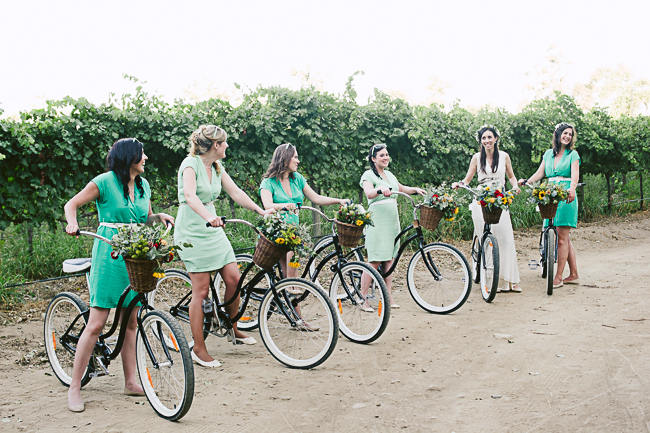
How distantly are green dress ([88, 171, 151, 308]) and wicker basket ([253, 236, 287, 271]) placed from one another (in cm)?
105

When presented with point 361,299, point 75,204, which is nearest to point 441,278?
point 361,299

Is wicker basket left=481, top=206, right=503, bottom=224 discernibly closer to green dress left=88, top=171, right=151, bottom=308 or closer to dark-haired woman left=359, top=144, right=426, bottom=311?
dark-haired woman left=359, top=144, right=426, bottom=311

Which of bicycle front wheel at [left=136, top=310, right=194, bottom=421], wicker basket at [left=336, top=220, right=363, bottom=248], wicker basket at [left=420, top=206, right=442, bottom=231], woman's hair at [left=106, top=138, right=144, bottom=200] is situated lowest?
bicycle front wheel at [left=136, top=310, right=194, bottom=421]

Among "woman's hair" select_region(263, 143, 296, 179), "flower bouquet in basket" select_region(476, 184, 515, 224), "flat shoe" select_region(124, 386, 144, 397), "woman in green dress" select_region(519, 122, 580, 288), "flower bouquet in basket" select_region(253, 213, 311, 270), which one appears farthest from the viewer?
"woman in green dress" select_region(519, 122, 580, 288)

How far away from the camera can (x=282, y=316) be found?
5.06 metres

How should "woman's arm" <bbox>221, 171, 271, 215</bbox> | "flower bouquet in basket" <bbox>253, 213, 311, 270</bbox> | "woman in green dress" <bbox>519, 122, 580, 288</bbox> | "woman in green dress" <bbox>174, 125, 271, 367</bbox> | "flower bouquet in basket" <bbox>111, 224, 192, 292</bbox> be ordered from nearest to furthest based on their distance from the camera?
"flower bouquet in basket" <bbox>111, 224, 192, 292</bbox> < "flower bouquet in basket" <bbox>253, 213, 311, 270</bbox> < "woman in green dress" <bbox>174, 125, 271, 367</bbox> < "woman's arm" <bbox>221, 171, 271, 215</bbox> < "woman in green dress" <bbox>519, 122, 580, 288</bbox>

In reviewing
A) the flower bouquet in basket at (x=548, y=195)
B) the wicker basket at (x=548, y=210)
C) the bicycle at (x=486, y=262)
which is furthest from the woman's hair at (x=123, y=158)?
the wicker basket at (x=548, y=210)

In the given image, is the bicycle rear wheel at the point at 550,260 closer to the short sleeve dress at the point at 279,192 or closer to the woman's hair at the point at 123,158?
the short sleeve dress at the point at 279,192

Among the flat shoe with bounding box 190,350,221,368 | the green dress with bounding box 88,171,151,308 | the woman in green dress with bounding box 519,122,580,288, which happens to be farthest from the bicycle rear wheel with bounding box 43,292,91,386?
the woman in green dress with bounding box 519,122,580,288

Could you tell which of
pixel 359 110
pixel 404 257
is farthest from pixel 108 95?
pixel 404 257

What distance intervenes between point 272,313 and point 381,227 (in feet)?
5.70

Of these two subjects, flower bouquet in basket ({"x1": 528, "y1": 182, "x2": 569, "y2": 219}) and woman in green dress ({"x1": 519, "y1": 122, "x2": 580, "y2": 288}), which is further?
woman in green dress ({"x1": 519, "y1": 122, "x2": 580, "y2": 288})

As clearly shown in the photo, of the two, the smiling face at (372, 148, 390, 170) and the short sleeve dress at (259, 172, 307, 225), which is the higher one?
the smiling face at (372, 148, 390, 170)

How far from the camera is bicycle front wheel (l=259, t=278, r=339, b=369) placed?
15.7ft
